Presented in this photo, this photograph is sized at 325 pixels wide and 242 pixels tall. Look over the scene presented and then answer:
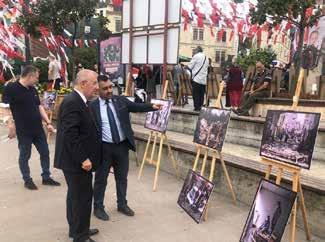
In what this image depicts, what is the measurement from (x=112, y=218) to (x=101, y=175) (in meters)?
0.54

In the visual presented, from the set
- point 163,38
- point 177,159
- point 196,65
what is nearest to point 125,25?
point 163,38

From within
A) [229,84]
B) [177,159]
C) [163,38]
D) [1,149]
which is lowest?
[1,149]

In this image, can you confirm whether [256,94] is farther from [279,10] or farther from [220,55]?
[220,55]

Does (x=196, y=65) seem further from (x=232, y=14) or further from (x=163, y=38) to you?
(x=232, y=14)

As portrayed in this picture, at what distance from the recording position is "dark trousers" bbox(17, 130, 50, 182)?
→ 22.0 feet

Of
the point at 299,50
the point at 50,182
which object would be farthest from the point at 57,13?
the point at 50,182

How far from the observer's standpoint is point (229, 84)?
11094 millimetres

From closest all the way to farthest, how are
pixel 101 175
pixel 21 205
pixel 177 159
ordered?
1. pixel 101 175
2. pixel 21 205
3. pixel 177 159

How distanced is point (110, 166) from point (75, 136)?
1.31 m

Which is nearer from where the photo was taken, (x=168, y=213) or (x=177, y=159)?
(x=168, y=213)

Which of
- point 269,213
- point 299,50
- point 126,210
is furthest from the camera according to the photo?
point 299,50

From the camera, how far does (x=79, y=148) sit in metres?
4.21

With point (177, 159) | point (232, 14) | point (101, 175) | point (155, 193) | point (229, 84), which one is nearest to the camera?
point (101, 175)

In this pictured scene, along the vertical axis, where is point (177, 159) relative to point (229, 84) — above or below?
below
